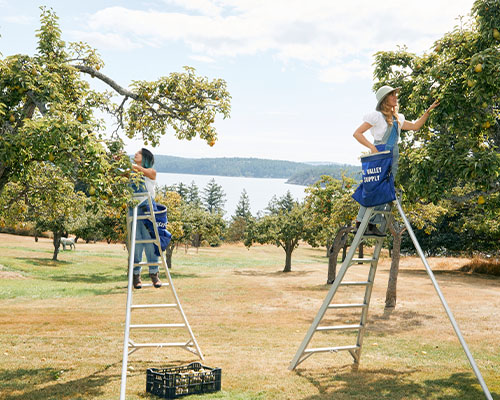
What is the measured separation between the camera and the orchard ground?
341 inches

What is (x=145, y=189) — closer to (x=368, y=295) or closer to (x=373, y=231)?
(x=373, y=231)

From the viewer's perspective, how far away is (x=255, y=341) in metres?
13.6

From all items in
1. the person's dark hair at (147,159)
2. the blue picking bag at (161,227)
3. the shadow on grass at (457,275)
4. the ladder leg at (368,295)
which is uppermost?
the person's dark hair at (147,159)

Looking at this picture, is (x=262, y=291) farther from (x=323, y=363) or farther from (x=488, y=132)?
(x=488, y=132)

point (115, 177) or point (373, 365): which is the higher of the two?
point (115, 177)

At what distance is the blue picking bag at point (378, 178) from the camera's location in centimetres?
752

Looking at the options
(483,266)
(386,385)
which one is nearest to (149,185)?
(386,385)

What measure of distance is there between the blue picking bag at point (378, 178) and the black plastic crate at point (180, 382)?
3.72 metres

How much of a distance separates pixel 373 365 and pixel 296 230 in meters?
29.1

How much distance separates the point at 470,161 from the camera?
8.34m

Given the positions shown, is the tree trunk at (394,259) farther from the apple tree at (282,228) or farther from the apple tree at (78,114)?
the apple tree at (282,228)

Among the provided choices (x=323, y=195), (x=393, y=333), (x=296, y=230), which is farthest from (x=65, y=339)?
(x=296, y=230)

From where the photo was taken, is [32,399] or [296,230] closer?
[32,399]

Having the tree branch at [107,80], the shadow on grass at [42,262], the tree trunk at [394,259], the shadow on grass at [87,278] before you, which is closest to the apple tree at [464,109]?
the tree branch at [107,80]
